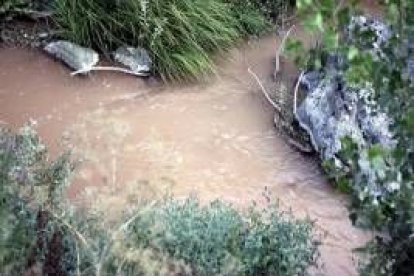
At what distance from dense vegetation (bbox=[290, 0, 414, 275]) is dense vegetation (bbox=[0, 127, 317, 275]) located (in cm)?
56

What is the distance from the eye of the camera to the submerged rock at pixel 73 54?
17.6 ft

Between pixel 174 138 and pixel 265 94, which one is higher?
pixel 265 94

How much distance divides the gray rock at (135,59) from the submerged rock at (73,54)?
0.58ft

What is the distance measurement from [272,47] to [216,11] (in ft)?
1.73

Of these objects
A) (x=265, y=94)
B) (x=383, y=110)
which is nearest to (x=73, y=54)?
(x=265, y=94)

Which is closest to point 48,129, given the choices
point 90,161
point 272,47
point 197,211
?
point 90,161

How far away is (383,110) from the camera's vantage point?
2.80 m

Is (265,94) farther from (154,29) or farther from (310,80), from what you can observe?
(154,29)

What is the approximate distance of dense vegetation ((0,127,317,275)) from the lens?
3.05 metres

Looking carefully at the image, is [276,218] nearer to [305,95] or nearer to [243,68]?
[305,95]

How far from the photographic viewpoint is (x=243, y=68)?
224 inches

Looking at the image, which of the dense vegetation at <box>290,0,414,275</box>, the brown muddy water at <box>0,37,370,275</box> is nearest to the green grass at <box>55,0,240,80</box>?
the brown muddy water at <box>0,37,370,275</box>

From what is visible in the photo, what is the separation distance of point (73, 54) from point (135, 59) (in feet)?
1.42

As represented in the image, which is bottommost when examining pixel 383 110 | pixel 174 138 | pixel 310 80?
pixel 174 138
